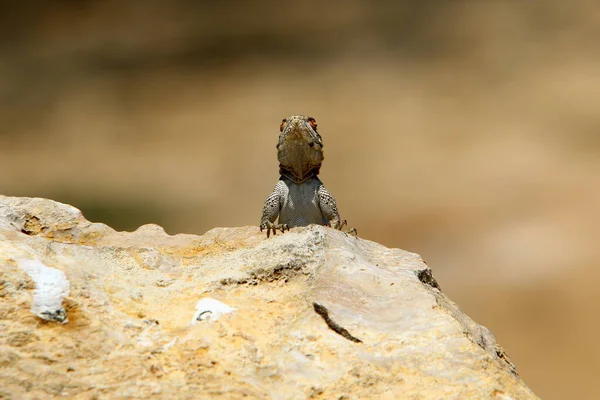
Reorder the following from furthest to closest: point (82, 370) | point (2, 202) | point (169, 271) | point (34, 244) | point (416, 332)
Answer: point (2, 202)
point (169, 271)
point (34, 244)
point (416, 332)
point (82, 370)

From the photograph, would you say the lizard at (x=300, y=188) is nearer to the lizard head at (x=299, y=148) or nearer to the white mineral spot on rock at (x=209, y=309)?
the lizard head at (x=299, y=148)

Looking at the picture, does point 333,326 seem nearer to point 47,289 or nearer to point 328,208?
point 47,289

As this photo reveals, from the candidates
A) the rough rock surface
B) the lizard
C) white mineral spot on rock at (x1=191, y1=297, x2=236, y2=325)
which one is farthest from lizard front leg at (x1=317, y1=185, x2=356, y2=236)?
white mineral spot on rock at (x1=191, y1=297, x2=236, y2=325)

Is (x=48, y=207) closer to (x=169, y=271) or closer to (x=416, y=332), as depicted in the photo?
(x=169, y=271)

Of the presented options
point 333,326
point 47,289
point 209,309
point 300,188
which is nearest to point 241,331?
point 209,309

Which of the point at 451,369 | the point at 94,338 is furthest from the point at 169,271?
the point at 451,369

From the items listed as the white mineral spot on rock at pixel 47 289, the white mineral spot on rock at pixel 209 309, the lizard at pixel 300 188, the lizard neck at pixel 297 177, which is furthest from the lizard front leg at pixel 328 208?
the white mineral spot on rock at pixel 47 289
